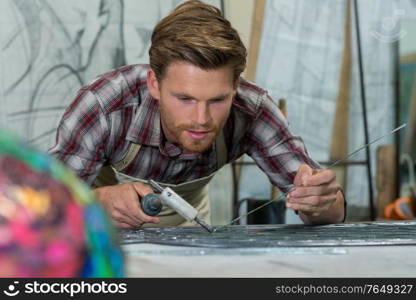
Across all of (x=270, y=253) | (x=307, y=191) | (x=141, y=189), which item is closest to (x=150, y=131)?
(x=141, y=189)

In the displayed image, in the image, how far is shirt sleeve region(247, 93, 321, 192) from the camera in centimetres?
178

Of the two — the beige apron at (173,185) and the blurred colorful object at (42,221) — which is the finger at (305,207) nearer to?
the beige apron at (173,185)

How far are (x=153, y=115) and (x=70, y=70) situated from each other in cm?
159

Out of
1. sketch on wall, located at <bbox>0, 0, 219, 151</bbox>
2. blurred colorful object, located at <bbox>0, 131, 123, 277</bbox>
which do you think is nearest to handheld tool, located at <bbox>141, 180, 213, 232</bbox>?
blurred colorful object, located at <bbox>0, 131, 123, 277</bbox>

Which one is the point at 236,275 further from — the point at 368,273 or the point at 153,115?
the point at 153,115

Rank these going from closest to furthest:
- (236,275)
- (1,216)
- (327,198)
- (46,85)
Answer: (1,216) < (236,275) < (327,198) < (46,85)

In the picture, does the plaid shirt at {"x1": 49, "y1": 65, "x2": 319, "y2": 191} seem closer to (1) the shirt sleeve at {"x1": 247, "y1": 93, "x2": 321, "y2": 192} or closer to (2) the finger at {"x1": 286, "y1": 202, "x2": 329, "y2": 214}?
(1) the shirt sleeve at {"x1": 247, "y1": 93, "x2": 321, "y2": 192}

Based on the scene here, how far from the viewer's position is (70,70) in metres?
3.20

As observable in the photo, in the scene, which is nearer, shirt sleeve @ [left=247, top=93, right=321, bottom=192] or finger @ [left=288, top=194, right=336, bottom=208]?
finger @ [left=288, top=194, right=336, bottom=208]

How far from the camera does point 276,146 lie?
1793 millimetres

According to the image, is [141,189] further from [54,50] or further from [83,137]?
[54,50]

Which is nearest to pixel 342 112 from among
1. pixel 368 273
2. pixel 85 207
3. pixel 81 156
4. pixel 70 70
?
pixel 70 70

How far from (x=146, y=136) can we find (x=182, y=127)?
0.65 feet

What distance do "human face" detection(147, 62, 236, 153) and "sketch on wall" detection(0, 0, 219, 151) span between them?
1.49 m
